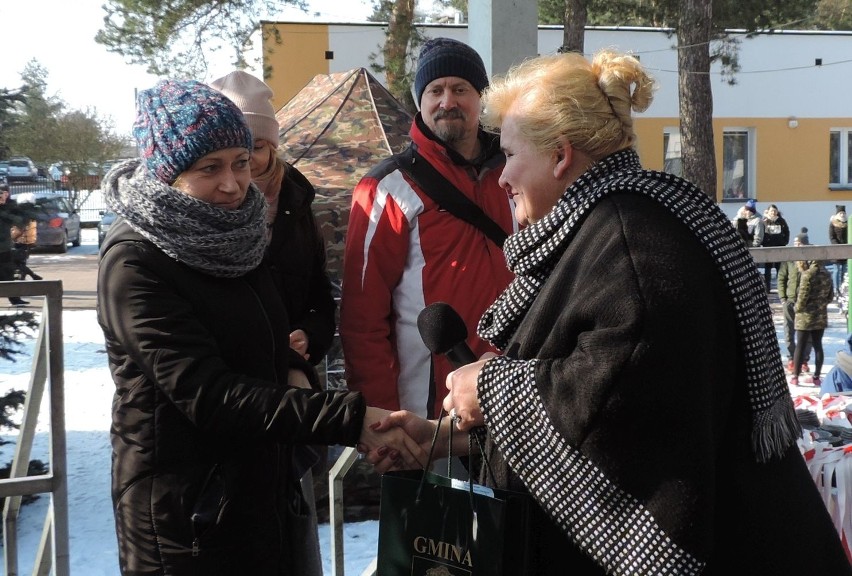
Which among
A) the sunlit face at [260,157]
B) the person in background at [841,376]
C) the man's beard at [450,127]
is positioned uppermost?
the man's beard at [450,127]

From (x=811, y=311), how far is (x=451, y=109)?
815 centimetres

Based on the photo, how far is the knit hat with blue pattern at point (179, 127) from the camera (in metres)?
2.15

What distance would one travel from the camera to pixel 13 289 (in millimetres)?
2770

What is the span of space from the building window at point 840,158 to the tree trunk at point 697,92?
13.0 meters

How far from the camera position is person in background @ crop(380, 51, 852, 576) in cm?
164

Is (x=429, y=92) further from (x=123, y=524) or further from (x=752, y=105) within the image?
(x=752, y=105)

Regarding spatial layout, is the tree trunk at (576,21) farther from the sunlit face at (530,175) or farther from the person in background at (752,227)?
the sunlit face at (530,175)

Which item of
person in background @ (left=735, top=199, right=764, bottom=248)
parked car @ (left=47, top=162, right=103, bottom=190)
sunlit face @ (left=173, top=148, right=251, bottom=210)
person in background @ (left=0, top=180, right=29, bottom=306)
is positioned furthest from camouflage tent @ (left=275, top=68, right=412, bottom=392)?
parked car @ (left=47, top=162, right=103, bottom=190)

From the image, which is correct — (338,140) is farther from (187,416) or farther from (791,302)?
(791,302)

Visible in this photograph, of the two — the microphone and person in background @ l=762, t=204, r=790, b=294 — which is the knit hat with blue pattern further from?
person in background @ l=762, t=204, r=790, b=294

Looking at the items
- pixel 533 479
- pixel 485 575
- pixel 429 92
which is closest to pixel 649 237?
pixel 533 479

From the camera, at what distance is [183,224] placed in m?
2.11

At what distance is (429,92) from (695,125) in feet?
46.4

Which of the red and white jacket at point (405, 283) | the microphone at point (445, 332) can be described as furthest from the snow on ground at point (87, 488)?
the microphone at point (445, 332)
